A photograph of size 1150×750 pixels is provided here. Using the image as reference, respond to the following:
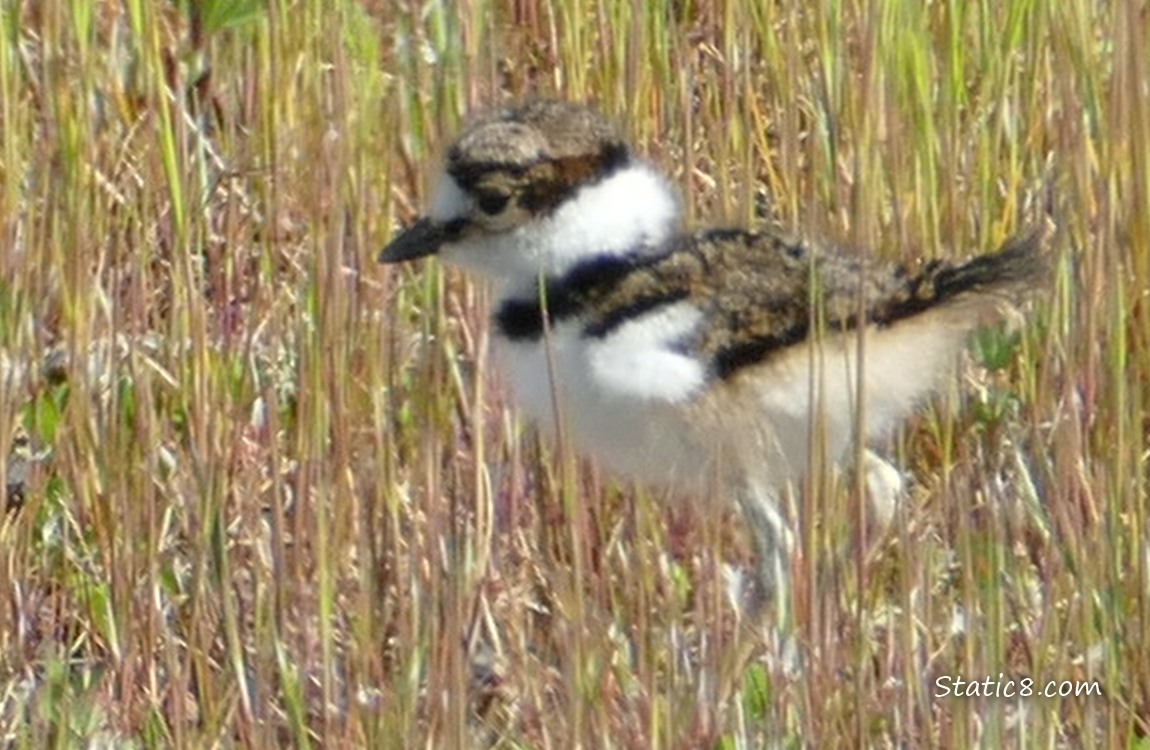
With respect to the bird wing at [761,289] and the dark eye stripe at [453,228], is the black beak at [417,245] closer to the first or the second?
the dark eye stripe at [453,228]

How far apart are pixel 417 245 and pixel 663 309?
306mm

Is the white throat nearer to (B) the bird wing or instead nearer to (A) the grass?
(B) the bird wing

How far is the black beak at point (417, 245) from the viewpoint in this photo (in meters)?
3.38

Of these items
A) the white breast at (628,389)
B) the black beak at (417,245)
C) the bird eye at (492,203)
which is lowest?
the white breast at (628,389)

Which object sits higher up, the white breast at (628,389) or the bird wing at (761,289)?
the bird wing at (761,289)

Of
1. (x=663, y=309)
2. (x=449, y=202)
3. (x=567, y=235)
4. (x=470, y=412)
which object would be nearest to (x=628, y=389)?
(x=663, y=309)

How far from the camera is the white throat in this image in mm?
3350

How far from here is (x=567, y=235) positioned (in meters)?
3.36

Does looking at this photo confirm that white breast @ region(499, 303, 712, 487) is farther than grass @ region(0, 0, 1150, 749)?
Yes

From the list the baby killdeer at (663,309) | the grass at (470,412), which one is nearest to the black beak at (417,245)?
the baby killdeer at (663,309)

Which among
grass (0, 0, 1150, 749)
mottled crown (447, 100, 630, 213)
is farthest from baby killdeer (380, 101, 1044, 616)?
grass (0, 0, 1150, 749)

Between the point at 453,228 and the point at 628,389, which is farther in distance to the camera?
the point at 453,228

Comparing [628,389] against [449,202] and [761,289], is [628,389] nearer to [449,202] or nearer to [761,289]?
[761,289]

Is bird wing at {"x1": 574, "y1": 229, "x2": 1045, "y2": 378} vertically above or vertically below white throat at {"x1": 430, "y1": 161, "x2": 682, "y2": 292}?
below
